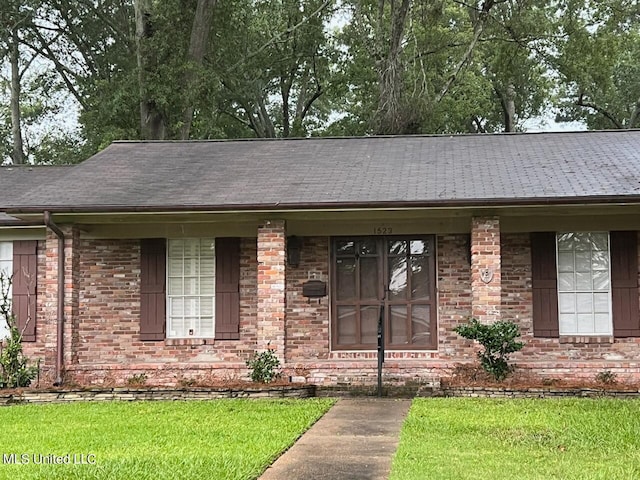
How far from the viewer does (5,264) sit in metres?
12.0

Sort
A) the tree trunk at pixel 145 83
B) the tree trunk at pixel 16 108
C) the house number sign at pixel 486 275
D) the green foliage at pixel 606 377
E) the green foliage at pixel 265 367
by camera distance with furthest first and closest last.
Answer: the tree trunk at pixel 16 108 → the tree trunk at pixel 145 83 → the house number sign at pixel 486 275 → the green foliage at pixel 265 367 → the green foliage at pixel 606 377

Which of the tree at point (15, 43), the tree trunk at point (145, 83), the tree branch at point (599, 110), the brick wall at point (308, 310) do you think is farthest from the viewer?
the tree branch at point (599, 110)

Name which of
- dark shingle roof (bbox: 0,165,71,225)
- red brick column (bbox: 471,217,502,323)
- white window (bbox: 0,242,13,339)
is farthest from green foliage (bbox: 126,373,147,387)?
red brick column (bbox: 471,217,502,323)

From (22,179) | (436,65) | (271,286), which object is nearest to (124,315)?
(271,286)

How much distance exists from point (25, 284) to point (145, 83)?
404 inches

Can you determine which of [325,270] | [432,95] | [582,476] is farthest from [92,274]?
[432,95]

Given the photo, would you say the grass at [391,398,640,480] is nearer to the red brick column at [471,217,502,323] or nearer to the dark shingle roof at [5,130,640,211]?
the red brick column at [471,217,502,323]

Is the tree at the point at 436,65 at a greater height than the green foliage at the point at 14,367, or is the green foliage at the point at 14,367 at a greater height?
the tree at the point at 436,65

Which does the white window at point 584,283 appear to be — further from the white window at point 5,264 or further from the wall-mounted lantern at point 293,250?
the white window at point 5,264

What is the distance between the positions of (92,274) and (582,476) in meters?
8.61

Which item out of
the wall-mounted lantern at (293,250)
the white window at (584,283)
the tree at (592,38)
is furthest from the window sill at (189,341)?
the tree at (592,38)

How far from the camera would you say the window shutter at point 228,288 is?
1169cm

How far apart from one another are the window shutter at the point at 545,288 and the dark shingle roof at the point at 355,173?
3.45 ft

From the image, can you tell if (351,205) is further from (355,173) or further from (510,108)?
(510,108)
